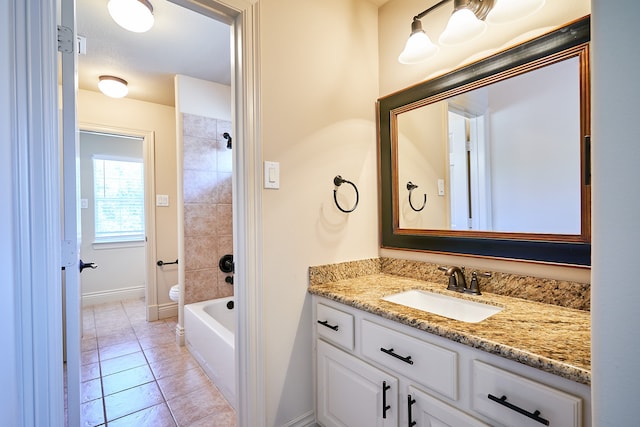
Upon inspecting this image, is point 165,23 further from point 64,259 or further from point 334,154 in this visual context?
point 64,259

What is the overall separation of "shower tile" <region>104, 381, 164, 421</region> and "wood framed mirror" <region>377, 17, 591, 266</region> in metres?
1.76

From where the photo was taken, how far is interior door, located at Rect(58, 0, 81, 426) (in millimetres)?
956

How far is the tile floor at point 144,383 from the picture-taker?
1.68 meters

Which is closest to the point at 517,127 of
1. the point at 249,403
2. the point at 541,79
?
the point at 541,79

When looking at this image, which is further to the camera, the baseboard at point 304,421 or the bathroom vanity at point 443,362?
the baseboard at point 304,421

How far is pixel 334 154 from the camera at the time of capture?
160 centimetres

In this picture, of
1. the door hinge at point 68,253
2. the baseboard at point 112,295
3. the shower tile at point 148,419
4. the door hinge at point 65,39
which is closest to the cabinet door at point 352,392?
the shower tile at point 148,419

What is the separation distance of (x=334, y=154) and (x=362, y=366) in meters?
1.05

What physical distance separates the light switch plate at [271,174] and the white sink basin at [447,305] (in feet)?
2.40

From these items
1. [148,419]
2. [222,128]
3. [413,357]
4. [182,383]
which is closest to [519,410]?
[413,357]

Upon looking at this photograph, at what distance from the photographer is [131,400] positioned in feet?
5.95
